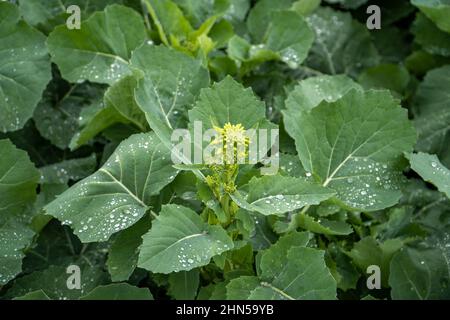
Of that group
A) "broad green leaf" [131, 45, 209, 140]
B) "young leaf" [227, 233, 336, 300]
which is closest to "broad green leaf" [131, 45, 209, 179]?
"broad green leaf" [131, 45, 209, 140]

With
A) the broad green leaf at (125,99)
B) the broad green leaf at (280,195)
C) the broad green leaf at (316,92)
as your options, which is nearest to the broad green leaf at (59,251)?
the broad green leaf at (125,99)

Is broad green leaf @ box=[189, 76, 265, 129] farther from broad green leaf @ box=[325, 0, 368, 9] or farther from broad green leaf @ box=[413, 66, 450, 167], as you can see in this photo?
broad green leaf @ box=[325, 0, 368, 9]

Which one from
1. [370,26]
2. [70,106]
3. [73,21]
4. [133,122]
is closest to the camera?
[133,122]

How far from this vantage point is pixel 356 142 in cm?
201

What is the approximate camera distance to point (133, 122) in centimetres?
214

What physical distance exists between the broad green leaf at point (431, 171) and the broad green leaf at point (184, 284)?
636mm

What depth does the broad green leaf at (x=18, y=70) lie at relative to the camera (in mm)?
2213

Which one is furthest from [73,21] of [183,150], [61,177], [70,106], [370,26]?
[370,26]

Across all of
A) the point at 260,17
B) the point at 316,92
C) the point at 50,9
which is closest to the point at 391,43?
the point at 260,17

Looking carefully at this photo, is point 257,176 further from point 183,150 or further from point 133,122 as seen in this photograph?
point 133,122

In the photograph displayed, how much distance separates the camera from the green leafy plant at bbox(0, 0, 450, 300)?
5.73 feet

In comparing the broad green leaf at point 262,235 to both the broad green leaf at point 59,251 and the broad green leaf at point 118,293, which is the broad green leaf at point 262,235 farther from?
the broad green leaf at point 59,251

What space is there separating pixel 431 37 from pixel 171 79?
1.10 meters
